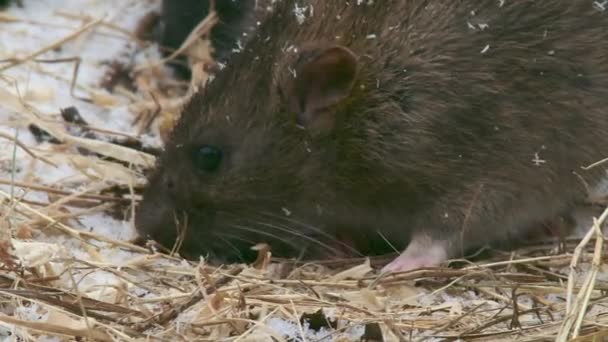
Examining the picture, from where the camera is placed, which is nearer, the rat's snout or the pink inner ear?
the pink inner ear

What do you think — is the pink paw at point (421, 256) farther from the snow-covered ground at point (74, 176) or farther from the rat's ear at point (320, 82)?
the rat's ear at point (320, 82)

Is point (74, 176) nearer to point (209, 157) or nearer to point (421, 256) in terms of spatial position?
point (209, 157)

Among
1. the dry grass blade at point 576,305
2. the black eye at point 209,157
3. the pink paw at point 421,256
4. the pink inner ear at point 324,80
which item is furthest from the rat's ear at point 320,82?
the dry grass blade at point 576,305

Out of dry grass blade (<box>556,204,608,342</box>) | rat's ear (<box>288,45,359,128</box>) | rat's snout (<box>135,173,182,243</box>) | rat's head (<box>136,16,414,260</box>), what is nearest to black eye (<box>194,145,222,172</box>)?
rat's head (<box>136,16,414,260</box>)

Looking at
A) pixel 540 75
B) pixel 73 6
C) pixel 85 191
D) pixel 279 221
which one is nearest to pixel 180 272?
pixel 279 221

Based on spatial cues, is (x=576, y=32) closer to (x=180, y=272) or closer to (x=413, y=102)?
(x=413, y=102)

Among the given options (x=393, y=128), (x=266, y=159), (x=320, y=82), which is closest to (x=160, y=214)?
(x=266, y=159)

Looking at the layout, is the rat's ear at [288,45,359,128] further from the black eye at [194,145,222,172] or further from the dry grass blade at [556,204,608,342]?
the dry grass blade at [556,204,608,342]

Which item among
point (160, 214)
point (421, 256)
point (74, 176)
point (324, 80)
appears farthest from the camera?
point (74, 176)
